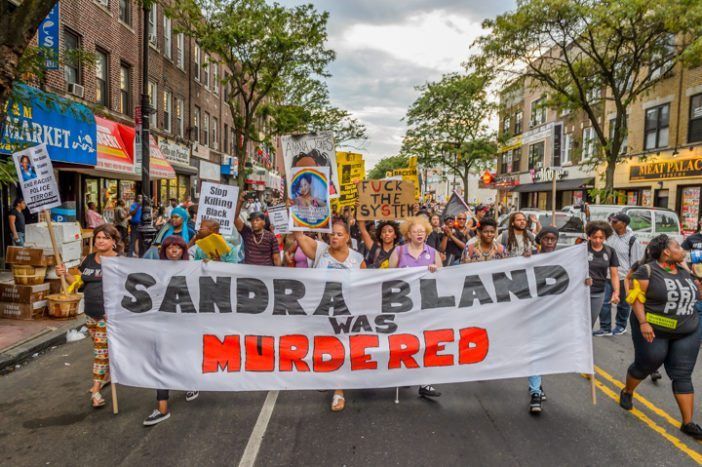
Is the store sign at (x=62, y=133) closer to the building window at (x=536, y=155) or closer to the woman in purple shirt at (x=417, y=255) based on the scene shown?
the woman in purple shirt at (x=417, y=255)

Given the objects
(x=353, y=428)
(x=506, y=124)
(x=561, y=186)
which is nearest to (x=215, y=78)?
(x=561, y=186)

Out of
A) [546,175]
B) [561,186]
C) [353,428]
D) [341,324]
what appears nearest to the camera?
[353,428]

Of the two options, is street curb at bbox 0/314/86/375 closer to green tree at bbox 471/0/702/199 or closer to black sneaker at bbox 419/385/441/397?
black sneaker at bbox 419/385/441/397

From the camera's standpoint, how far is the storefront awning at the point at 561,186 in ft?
93.0

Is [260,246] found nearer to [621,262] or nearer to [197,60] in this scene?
[621,262]

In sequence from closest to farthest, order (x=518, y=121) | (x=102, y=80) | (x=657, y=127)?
1. (x=102, y=80)
2. (x=657, y=127)
3. (x=518, y=121)

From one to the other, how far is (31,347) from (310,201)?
14.2 feet

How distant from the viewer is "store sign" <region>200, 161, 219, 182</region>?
27.2 meters

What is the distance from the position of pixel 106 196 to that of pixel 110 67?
15.5ft

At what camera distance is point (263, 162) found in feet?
149

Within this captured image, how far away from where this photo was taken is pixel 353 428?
404cm

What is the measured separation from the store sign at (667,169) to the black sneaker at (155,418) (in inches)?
924

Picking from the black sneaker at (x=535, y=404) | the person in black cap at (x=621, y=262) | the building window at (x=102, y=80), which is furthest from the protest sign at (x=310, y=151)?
the building window at (x=102, y=80)

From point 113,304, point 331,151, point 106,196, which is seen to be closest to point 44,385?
point 113,304
